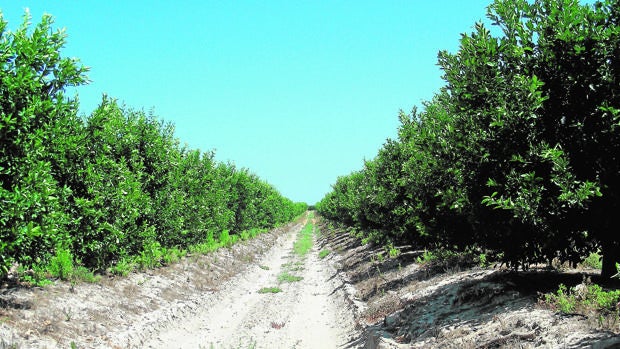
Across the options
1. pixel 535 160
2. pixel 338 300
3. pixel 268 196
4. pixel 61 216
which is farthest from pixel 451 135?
pixel 268 196

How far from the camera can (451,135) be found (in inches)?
457

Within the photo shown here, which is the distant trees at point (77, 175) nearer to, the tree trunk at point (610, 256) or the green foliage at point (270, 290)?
the green foliage at point (270, 290)

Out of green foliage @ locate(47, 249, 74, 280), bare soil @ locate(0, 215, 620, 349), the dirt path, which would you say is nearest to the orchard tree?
bare soil @ locate(0, 215, 620, 349)

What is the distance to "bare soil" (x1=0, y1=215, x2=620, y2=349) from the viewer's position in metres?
8.39

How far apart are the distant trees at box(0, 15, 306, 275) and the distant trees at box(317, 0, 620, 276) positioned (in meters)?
10.1

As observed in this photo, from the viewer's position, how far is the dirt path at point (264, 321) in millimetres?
12609

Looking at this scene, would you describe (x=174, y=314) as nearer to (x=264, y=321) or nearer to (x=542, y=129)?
(x=264, y=321)

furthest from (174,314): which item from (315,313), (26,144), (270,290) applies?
(26,144)

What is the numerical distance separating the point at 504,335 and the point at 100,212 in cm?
1303

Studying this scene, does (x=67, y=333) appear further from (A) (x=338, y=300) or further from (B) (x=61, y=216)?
(A) (x=338, y=300)

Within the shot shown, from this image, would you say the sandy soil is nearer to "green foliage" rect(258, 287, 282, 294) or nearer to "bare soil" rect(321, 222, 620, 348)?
"green foliage" rect(258, 287, 282, 294)

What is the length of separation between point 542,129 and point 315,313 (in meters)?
10.5

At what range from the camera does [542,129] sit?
9.55 metres

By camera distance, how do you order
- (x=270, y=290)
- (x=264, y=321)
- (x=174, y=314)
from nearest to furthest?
(x=264, y=321), (x=174, y=314), (x=270, y=290)
